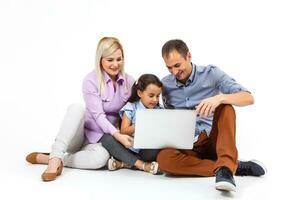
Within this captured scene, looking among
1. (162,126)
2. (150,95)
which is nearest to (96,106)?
(150,95)

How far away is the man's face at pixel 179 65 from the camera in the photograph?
9.44 ft

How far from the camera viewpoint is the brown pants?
100 inches

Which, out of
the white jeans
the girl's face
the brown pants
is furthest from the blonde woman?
the brown pants

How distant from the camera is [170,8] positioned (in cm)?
454

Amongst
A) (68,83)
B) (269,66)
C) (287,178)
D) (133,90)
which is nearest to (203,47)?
(269,66)

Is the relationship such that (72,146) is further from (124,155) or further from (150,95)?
(150,95)

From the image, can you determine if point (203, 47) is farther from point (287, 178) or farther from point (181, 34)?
point (287, 178)

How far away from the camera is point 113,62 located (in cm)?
304

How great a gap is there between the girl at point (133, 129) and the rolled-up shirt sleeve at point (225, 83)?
32 centimetres

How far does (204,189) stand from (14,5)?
109 inches

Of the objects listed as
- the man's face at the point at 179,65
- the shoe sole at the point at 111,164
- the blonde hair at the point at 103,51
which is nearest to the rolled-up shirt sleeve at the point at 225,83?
the man's face at the point at 179,65

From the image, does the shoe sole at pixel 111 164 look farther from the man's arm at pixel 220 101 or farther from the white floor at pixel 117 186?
the man's arm at pixel 220 101

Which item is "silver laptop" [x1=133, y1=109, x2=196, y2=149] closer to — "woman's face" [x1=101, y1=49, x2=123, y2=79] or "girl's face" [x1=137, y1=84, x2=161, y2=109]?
"girl's face" [x1=137, y1=84, x2=161, y2=109]

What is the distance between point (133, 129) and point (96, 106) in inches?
10.6
